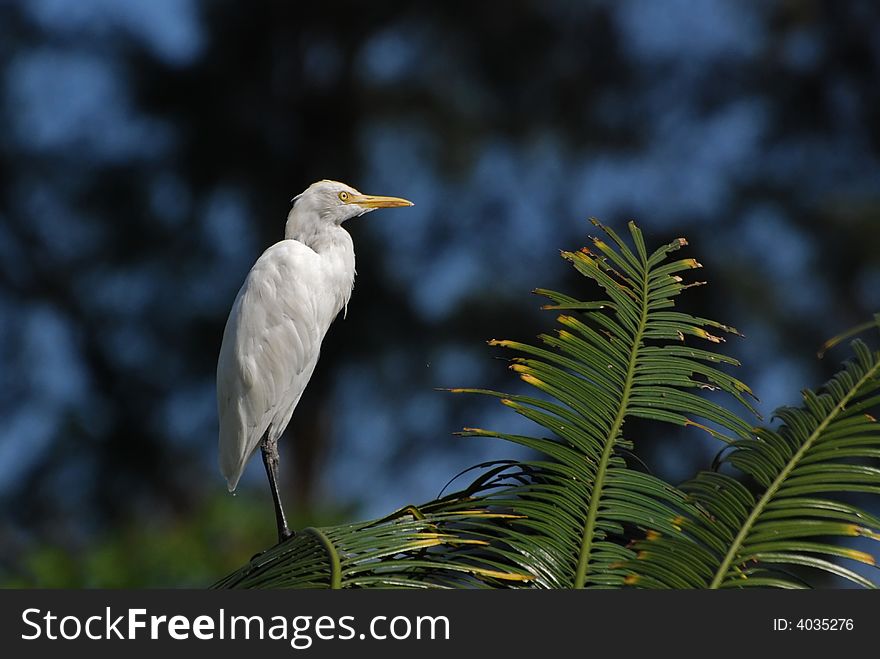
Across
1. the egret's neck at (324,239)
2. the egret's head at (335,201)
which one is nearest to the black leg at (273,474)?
the egret's neck at (324,239)

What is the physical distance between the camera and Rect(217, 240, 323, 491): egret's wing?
2.21m

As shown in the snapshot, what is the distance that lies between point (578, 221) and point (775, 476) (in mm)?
4019

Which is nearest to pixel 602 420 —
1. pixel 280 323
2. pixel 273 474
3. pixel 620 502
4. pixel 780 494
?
pixel 620 502

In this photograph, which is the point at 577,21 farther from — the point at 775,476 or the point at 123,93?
the point at 775,476

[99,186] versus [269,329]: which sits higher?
[99,186]

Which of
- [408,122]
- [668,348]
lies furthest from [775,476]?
[408,122]

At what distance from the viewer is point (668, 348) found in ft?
4.10

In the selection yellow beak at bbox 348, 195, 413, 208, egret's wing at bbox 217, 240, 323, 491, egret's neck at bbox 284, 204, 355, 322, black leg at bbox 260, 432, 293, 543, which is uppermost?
yellow beak at bbox 348, 195, 413, 208

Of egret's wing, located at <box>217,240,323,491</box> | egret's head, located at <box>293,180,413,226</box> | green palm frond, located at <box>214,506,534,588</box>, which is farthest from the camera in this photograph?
egret's head, located at <box>293,180,413,226</box>

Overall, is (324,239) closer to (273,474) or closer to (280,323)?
(280,323)

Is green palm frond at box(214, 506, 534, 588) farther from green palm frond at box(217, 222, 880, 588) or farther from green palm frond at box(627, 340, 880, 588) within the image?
green palm frond at box(627, 340, 880, 588)

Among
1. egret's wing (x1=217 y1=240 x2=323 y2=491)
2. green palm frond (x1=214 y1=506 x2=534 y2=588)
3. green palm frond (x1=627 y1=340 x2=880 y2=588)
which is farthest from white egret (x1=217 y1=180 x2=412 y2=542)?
green palm frond (x1=627 y1=340 x2=880 y2=588)

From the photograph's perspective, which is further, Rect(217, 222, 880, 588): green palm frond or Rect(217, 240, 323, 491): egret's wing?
Rect(217, 240, 323, 491): egret's wing

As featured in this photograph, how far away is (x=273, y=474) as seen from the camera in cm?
216
